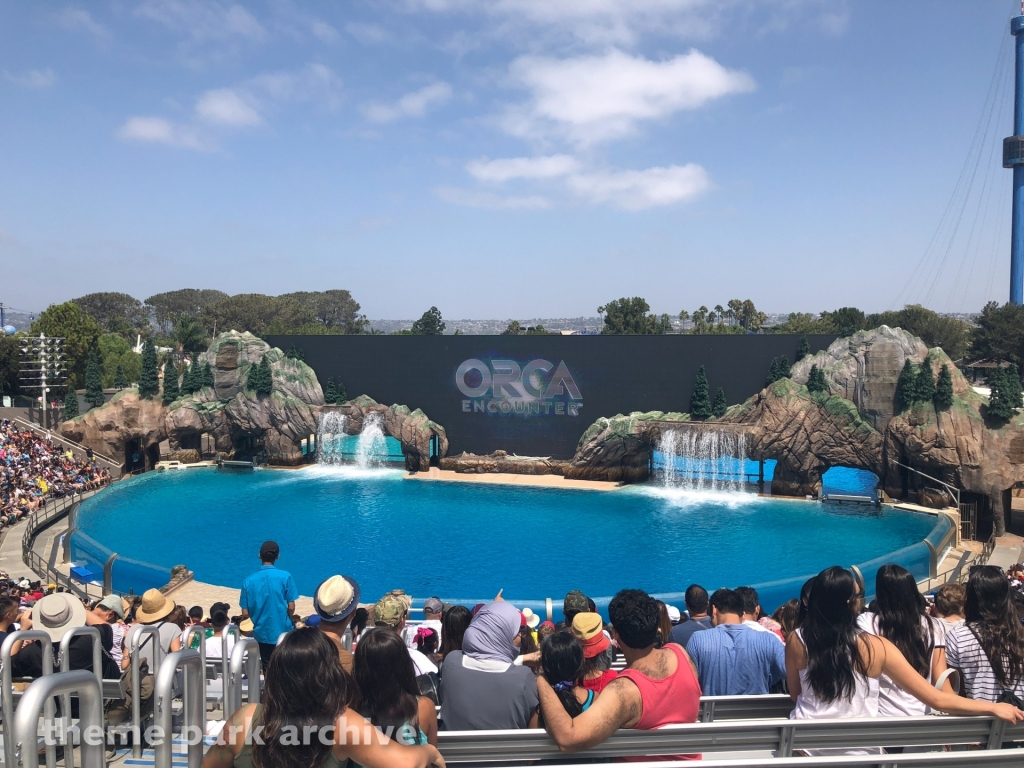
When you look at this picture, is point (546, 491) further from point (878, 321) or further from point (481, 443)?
point (878, 321)

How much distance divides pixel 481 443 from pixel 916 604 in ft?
79.6

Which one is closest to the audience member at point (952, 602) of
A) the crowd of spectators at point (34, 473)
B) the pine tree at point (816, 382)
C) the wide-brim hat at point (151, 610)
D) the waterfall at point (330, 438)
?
the wide-brim hat at point (151, 610)

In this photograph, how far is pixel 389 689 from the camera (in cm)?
270


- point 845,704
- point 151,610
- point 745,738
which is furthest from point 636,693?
point 151,610

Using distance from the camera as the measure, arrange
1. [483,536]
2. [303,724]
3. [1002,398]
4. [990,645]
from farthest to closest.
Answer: [1002,398]
[483,536]
[990,645]
[303,724]

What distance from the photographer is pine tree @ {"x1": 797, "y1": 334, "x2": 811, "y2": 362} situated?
77.6 ft

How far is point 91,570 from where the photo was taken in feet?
47.3

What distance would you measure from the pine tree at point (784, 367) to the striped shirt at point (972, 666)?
852 inches

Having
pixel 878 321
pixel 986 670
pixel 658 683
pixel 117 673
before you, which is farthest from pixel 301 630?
pixel 878 321

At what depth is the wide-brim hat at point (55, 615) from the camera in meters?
4.53

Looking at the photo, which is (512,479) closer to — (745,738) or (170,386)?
(170,386)

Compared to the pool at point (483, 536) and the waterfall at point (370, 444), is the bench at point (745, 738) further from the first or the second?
the waterfall at point (370, 444)

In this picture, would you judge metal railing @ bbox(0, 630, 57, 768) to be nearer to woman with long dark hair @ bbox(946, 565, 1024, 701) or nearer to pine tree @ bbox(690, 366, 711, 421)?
woman with long dark hair @ bbox(946, 565, 1024, 701)

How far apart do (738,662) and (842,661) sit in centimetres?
104
